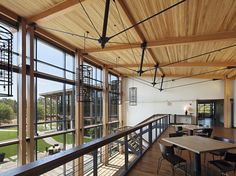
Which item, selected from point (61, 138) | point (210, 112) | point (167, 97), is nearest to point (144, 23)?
point (61, 138)

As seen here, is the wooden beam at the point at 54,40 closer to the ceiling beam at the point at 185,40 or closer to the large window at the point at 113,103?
the ceiling beam at the point at 185,40

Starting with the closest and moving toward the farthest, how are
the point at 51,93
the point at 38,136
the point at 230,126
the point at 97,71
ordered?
the point at 38,136, the point at 51,93, the point at 97,71, the point at 230,126

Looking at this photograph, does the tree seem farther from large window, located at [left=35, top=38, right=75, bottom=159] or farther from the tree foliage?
large window, located at [left=35, top=38, right=75, bottom=159]

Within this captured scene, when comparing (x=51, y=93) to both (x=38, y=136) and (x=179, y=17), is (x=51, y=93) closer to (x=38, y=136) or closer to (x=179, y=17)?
(x=38, y=136)

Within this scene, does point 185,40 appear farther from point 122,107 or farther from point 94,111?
point 122,107

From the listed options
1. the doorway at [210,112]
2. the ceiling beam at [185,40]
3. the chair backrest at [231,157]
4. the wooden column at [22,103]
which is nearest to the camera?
the chair backrest at [231,157]

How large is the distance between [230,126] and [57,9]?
12261mm

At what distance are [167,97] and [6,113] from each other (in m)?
10.9

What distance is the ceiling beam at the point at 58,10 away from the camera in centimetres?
449

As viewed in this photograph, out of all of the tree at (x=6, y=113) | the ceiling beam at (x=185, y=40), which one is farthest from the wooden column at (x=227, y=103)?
the tree at (x=6, y=113)

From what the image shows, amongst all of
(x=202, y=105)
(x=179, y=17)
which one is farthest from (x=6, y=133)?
(x=202, y=105)

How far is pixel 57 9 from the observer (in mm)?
4695

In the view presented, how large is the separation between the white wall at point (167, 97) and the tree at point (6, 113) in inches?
390

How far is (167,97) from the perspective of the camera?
13758 millimetres
